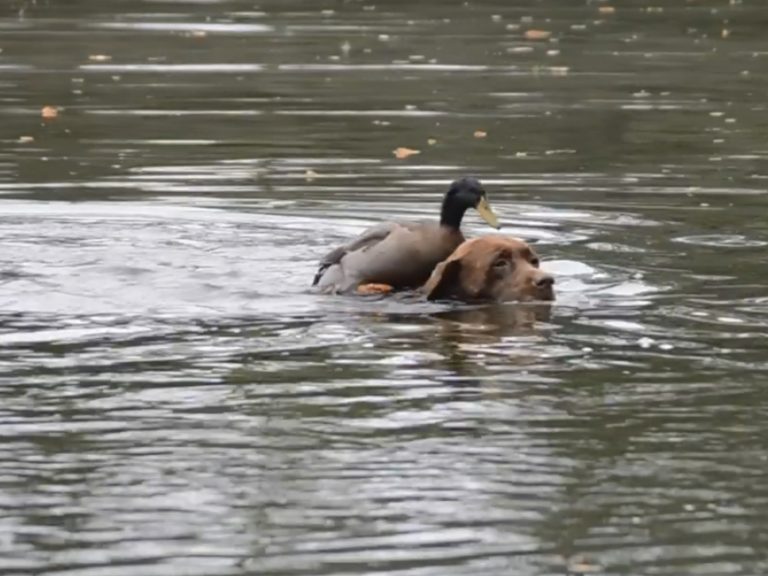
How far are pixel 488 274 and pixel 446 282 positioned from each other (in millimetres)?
216

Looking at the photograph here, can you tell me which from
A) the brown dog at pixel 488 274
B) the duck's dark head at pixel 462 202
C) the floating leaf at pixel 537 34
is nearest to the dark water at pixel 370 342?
the brown dog at pixel 488 274

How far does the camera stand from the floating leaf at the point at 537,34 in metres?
29.9

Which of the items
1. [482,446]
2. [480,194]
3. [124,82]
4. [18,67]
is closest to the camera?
[482,446]

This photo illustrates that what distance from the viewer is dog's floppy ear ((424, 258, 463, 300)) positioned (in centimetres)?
1195

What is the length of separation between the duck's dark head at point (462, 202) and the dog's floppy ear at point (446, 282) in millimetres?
343

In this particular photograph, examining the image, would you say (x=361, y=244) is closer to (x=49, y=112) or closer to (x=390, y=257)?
(x=390, y=257)

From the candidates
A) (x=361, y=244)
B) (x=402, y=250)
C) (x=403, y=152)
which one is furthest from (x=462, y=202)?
(x=403, y=152)

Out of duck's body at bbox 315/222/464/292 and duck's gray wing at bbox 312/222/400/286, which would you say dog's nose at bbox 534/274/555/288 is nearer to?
duck's body at bbox 315/222/464/292

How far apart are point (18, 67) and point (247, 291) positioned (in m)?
14.9

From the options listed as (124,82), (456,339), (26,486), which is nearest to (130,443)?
(26,486)

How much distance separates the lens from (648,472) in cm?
800

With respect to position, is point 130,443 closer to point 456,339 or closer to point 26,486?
point 26,486

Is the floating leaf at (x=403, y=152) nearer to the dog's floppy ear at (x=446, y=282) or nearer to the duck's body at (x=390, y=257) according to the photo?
the duck's body at (x=390, y=257)

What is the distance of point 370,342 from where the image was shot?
35.2 ft
